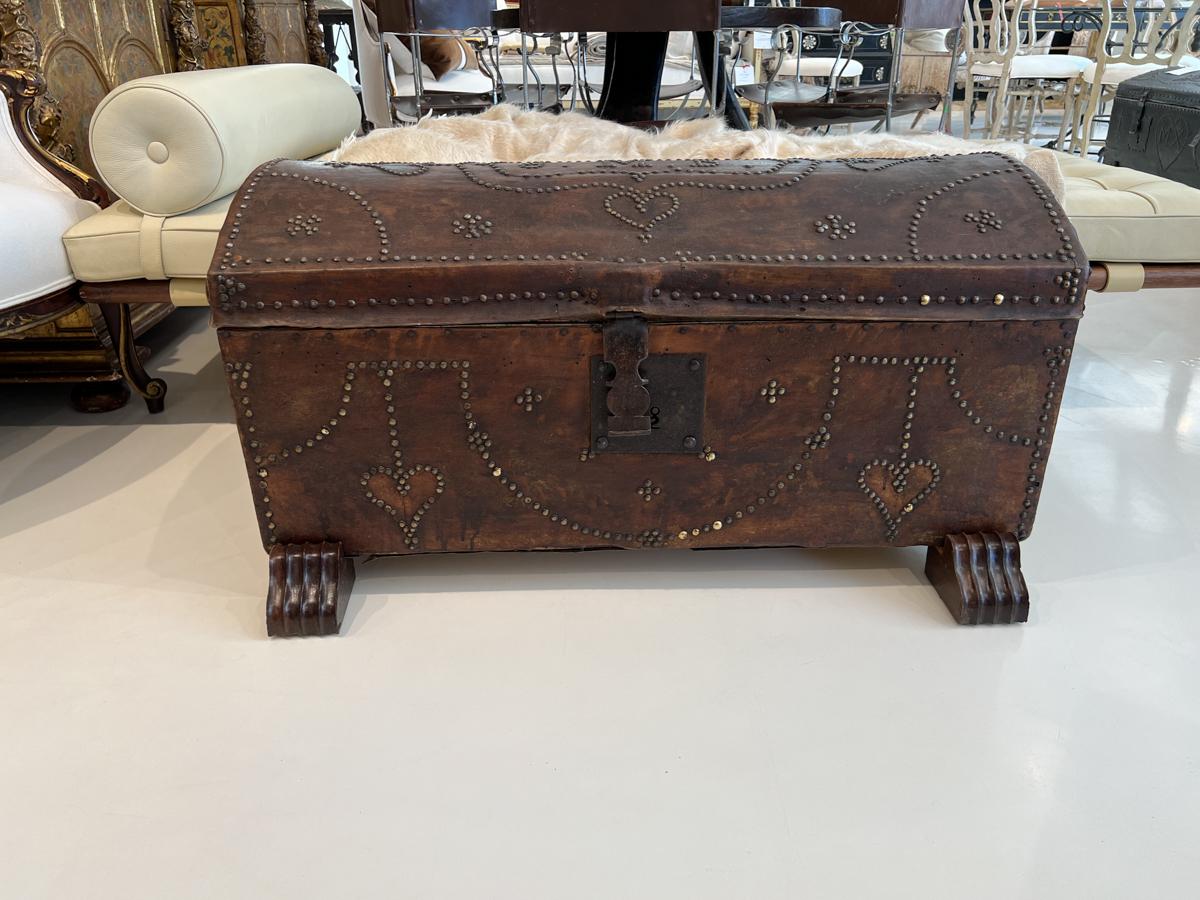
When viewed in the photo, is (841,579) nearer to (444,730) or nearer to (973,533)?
(973,533)

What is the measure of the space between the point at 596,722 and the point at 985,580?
2.17 ft

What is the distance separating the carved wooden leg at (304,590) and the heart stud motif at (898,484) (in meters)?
0.85

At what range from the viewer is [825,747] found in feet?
3.92

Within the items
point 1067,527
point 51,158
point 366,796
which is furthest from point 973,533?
point 51,158

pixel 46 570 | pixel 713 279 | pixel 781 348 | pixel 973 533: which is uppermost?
pixel 713 279

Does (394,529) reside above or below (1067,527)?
above

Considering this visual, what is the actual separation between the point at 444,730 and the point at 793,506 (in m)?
0.64

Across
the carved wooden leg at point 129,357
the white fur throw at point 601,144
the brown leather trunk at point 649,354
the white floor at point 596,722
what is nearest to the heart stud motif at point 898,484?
the brown leather trunk at point 649,354

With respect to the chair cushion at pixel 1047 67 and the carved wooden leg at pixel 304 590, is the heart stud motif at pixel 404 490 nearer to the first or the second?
the carved wooden leg at pixel 304 590

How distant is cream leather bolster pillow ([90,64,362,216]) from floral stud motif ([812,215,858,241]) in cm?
120

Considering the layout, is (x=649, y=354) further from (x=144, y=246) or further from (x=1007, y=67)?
(x=1007, y=67)

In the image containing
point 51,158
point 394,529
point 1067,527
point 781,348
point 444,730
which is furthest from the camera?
point 51,158

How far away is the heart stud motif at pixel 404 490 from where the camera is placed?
55.1 inches

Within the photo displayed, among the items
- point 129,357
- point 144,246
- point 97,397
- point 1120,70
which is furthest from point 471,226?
point 1120,70
